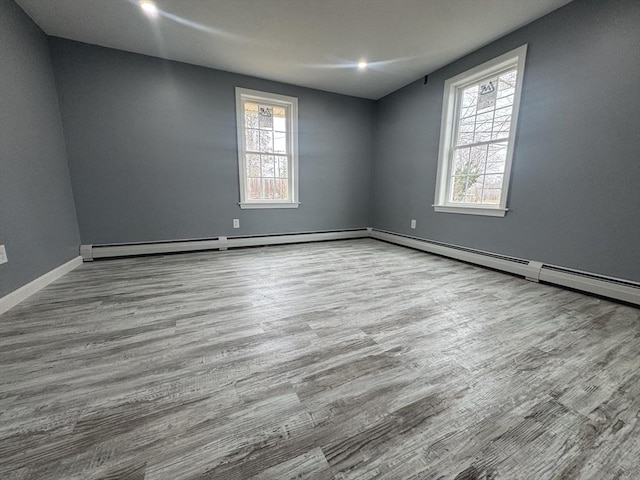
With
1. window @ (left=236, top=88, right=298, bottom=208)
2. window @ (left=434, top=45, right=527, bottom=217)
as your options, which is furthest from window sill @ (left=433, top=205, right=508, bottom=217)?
window @ (left=236, top=88, right=298, bottom=208)

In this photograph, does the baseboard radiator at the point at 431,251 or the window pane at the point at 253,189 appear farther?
the window pane at the point at 253,189

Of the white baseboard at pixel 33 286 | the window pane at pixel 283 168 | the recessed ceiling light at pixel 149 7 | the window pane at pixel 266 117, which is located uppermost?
the recessed ceiling light at pixel 149 7

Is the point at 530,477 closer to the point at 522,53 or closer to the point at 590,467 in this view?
the point at 590,467

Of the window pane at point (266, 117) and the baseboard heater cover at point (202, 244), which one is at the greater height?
the window pane at point (266, 117)

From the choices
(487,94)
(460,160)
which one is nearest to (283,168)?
(460,160)

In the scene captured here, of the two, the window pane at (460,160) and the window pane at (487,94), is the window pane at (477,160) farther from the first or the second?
the window pane at (487,94)

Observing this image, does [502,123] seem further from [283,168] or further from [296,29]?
[283,168]

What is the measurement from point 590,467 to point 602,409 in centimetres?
36

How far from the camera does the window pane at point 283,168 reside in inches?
160

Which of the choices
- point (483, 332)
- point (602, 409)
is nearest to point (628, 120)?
point (483, 332)

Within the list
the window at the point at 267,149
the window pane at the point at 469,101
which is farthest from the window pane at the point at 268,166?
the window pane at the point at 469,101

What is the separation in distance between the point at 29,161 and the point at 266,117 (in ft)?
8.74

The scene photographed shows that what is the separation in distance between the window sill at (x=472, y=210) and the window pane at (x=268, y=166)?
2.48 meters

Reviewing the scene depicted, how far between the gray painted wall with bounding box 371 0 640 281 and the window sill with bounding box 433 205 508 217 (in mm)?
71
